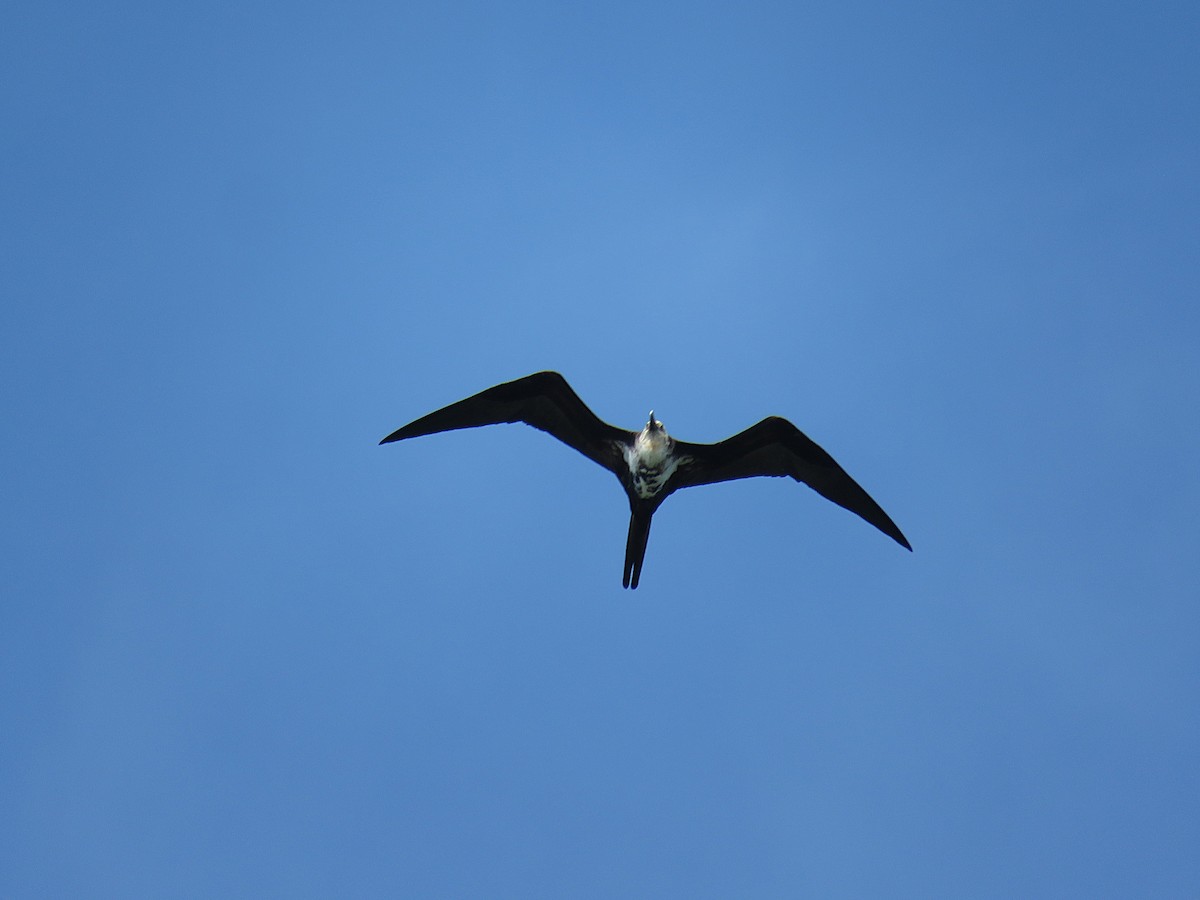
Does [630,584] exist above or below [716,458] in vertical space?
below

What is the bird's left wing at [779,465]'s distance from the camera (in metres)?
11.0

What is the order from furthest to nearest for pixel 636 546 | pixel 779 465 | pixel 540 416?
pixel 779 465, pixel 540 416, pixel 636 546

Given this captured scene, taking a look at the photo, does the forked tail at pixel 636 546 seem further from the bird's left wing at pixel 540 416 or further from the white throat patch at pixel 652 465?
the bird's left wing at pixel 540 416

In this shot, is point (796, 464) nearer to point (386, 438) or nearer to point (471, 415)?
point (471, 415)

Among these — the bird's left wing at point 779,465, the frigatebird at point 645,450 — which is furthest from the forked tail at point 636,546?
the bird's left wing at point 779,465

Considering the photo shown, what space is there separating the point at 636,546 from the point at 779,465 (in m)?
2.06

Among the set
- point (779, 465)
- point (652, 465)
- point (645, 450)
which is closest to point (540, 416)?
point (645, 450)

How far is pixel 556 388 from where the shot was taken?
11.0 metres

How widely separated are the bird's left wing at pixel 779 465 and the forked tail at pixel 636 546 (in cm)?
58

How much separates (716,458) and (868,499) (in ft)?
6.10

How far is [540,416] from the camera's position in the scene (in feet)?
36.5

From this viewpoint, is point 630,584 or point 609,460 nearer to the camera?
point 630,584

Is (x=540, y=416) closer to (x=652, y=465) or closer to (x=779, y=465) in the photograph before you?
(x=652, y=465)

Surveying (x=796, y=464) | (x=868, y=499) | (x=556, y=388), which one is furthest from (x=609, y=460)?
(x=868, y=499)
